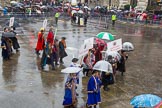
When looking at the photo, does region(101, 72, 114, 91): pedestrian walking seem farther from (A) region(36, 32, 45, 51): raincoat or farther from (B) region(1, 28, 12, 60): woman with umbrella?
(A) region(36, 32, 45, 51): raincoat

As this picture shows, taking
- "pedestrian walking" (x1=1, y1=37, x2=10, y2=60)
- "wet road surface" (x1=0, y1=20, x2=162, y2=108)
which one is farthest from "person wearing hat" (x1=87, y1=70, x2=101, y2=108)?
"pedestrian walking" (x1=1, y1=37, x2=10, y2=60)

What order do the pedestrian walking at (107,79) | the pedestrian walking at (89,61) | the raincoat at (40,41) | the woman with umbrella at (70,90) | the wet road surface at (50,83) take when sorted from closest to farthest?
the woman with umbrella at (70,90)
the wet road surface at (50,83)
the pedestrian walking at (107,79)
the pedestrian walking at (89,61)
the raincoat at (40,41)

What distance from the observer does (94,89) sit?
31.6 ft

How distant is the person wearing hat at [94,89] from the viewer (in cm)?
961

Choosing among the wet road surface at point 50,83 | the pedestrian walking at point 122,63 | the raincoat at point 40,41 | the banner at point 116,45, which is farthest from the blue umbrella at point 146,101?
the raincoat at point 40,41

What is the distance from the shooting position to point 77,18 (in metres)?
37.6

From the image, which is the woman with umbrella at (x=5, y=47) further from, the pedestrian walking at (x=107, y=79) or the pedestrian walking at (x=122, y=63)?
the pedestrian walking at (x=107, y=79)

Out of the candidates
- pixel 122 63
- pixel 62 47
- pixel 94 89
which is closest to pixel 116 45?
pixel 122 63

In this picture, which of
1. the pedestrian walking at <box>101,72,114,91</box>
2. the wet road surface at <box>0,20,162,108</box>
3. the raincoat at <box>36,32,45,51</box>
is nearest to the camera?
the wet road surface at <box>0,20,162,108</box>

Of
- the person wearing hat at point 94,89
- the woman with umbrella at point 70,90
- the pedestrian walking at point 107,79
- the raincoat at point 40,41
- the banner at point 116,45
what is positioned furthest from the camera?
the raincoat at point 40,41

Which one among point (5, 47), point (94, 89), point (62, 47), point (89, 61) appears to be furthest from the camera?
point (62, 47)

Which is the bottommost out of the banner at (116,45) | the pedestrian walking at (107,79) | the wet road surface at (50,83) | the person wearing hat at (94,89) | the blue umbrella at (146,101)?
the wet road surface at (50,83)

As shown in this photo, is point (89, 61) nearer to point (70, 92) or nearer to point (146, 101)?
point (70, 92)

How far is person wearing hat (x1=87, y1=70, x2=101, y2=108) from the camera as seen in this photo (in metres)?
9.61
